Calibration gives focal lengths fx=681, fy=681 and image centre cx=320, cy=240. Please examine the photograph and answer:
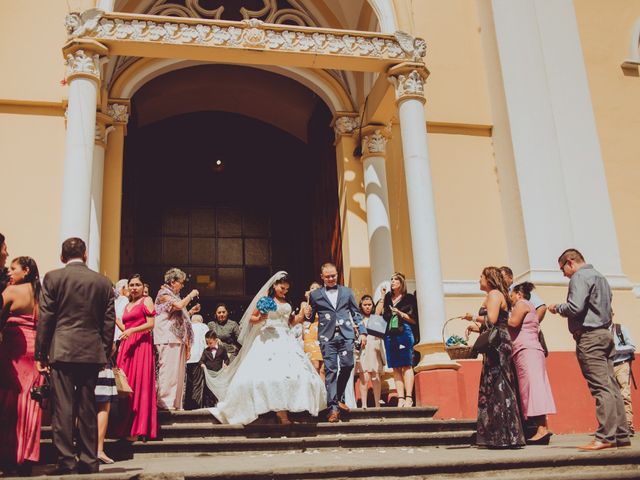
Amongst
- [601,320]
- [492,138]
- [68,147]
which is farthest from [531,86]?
[68,147]

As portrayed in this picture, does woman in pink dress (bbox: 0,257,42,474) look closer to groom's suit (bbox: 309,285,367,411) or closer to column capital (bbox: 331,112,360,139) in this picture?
groom's suit (bbox: 309,285,367,411)

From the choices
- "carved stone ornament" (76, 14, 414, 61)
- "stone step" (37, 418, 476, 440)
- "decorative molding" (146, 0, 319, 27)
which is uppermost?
"decorative molding" (146, 0, 319, 27)

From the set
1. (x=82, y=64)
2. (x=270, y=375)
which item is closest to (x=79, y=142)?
(x=82, y=64)

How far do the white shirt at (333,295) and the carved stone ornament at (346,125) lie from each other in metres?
4.81

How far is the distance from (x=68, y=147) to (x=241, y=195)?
739cm

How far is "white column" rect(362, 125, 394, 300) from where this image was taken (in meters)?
10.8

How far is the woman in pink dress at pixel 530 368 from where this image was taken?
6406mm

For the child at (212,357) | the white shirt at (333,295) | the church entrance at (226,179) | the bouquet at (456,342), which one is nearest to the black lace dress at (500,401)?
the white shirt at (333,295)

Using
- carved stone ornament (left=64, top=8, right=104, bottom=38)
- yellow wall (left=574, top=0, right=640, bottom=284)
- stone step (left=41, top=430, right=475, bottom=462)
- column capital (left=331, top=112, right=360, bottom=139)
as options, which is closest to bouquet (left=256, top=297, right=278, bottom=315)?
stone step (left=41, top=430, right=475, bottom=462)

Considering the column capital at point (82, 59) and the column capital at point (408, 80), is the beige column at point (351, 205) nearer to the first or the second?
the column capital at point (408, 80)

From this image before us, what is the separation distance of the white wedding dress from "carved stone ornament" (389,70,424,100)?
13.1 ft

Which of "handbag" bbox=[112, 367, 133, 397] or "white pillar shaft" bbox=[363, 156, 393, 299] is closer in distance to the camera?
"handbag" bbox=[112, 367, 133, 397]

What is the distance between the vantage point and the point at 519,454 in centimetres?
531

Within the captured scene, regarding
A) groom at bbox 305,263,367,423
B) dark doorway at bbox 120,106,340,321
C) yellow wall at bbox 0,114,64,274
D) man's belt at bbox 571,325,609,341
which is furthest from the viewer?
dark doorway at bbox 120,106,340,321
